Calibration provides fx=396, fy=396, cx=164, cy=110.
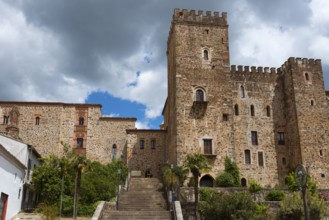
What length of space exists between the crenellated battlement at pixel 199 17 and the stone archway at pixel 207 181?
15411mm

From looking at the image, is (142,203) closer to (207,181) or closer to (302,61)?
(207,181)

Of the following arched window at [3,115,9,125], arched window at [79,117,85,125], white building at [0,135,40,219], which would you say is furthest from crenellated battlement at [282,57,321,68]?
arched window at [3,115,9,125]

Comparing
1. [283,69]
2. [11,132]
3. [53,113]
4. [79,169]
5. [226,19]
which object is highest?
[226,19]

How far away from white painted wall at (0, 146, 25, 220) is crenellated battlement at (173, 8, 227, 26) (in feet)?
68.3

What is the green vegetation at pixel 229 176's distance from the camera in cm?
3397

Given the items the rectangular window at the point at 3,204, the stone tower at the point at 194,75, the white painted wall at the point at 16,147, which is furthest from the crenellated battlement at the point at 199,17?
the rectangular window at the point at 3,204

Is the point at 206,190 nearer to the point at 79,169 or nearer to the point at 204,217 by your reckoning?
the point at 204,217

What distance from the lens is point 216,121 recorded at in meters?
36.8

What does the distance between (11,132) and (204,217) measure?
24046mm

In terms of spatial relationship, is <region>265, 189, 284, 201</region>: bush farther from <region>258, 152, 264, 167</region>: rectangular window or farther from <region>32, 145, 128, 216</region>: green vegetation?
<region>32, 145, 128, 216</region>: green vegetation

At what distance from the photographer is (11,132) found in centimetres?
4031

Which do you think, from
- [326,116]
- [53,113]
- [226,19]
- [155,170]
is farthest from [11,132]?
[326,116]

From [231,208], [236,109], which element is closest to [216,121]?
[236,109]

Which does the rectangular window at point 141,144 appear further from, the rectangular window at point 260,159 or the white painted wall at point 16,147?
the white painted wall at point 16,147
